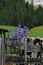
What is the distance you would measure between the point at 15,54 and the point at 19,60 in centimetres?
30

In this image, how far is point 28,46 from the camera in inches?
298

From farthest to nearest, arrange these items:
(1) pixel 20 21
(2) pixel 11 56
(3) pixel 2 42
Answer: (1) pixel 20 21, (2) pixel 11 56, (3) pixel 2 42

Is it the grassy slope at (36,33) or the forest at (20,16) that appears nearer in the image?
the grassy slope at (36,33)

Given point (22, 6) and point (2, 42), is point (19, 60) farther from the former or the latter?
point (22, 6)

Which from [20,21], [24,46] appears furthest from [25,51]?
[20,21]

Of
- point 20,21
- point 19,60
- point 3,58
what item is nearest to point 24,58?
point 19,60

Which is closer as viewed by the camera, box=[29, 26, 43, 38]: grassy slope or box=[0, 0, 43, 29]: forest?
box=[29, 26, 43, 38]: grassy slope

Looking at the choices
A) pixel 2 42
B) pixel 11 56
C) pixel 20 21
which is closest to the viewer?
pixel 2 42

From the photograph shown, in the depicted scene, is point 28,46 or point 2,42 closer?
point 2,42

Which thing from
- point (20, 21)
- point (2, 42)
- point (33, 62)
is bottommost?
point (20, 21)

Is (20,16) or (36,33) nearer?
(36,33)

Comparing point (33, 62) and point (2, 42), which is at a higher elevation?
point (2, 42)

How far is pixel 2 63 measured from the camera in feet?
23.0

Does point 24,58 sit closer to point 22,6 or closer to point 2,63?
point 2,63
